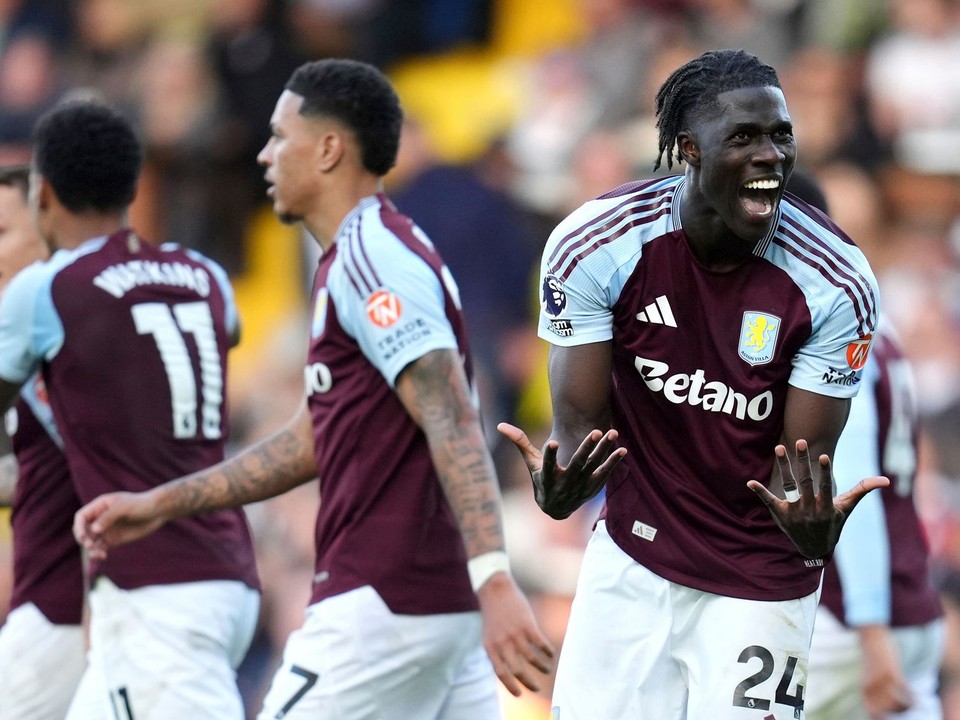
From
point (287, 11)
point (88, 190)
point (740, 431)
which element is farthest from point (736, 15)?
point (740, 431)

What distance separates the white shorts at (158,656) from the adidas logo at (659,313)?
1.84 meters

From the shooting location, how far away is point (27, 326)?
5.35 m

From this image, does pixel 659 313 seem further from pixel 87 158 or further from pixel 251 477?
pixel 87 158

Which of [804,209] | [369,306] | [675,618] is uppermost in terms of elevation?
[804,209]

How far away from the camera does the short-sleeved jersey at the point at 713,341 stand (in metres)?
4.38

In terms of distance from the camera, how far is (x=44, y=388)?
5.60 metres

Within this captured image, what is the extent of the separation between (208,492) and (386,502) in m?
0.62

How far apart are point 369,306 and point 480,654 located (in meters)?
1.12

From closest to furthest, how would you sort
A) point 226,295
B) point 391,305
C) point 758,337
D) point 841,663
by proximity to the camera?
point 758,337 < point 391,305 < point 226,295 < point 841,663

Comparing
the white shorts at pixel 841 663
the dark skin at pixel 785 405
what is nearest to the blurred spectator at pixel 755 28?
the white shorts at pixel 841 663

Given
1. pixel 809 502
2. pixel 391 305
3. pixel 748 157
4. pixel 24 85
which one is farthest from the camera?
pixel 24 85

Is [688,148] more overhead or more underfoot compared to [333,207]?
more overhead

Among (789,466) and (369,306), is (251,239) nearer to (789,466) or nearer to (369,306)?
(369,306)

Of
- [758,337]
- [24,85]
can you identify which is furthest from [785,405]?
[24,85]
